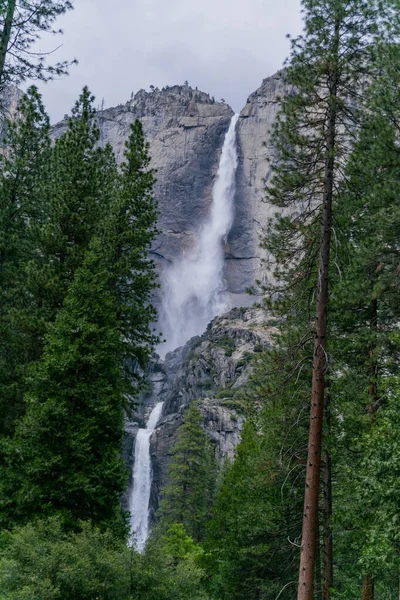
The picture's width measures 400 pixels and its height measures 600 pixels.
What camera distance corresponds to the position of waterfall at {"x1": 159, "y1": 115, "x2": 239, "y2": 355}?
329 feet

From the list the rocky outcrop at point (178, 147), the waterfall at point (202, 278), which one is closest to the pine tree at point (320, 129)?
the waterfall at point (202, 278)

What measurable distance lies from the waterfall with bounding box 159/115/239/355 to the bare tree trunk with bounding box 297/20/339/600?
291ft

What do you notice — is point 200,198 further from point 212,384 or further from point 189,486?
point 189,486

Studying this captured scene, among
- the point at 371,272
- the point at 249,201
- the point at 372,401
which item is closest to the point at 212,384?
the point at 249,201

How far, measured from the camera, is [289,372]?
1071 centimetres

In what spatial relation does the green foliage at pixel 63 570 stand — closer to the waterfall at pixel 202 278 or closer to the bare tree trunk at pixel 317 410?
the bare tree trunk at pixel 317 410

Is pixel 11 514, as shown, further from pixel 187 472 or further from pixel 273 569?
pixel 187 472

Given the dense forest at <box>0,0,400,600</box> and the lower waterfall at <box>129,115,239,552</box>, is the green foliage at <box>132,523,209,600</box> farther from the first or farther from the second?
the lower waterfall at <box>129,115,239,552</box>

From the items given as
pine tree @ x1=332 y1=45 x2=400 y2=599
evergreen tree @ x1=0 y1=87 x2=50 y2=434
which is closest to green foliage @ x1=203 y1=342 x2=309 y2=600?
pine tree @ x1=332 y1=45 x2=400 y2=599

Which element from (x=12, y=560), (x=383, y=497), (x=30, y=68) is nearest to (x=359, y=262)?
(x=383, y=497)

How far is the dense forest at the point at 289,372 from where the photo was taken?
339 inches

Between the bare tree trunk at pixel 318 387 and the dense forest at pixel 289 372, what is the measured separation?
0.11 feet

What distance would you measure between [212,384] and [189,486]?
37.3m

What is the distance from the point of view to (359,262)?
1068 centimetres
